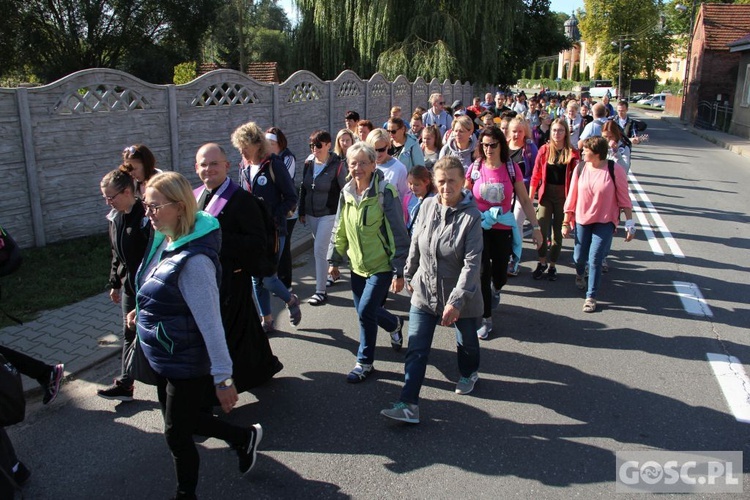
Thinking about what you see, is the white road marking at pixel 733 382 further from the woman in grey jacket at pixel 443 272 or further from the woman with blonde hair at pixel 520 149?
the woman with blonde hair at pixel 520 149

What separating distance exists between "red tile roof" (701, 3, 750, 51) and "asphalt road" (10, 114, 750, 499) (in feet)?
127

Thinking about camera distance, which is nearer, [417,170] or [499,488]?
[499,488]

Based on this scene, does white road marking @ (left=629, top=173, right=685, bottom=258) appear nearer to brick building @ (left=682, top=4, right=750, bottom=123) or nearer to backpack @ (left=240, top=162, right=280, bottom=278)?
backpack @ (left=240, top=162, right=280, bottom=278)

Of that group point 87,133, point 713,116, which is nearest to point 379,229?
point 87,133

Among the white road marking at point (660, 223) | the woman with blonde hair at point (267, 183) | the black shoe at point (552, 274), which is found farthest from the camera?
the white road marking at point (660, 223)

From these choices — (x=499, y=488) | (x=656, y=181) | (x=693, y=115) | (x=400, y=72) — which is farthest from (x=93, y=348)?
(x=693, y=115)

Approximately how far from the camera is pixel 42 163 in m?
7.31

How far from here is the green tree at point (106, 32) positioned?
26.1m

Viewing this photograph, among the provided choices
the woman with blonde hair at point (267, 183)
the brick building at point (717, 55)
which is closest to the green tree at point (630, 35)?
the brick building at point (717, 55)

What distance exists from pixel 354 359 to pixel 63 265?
393cm

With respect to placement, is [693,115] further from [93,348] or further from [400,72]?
[93,348]

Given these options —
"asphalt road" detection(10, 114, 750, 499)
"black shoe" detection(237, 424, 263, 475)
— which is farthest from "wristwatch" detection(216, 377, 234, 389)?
"asphalt road" detection(10, 114, 750, 499)

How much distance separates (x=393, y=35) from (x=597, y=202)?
717 inches

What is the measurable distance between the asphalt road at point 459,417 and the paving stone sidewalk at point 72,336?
0.61 ft
